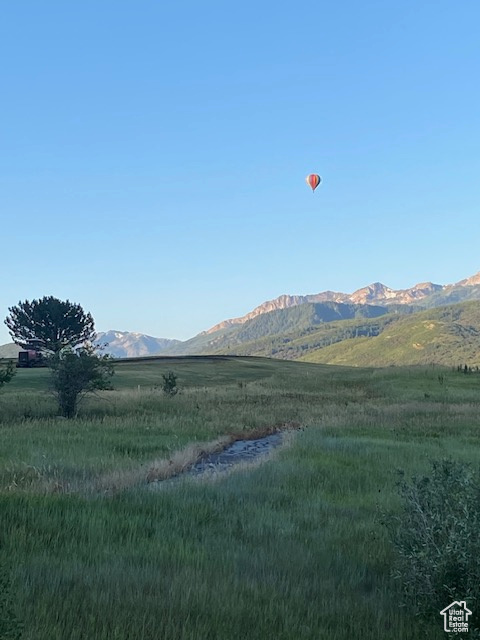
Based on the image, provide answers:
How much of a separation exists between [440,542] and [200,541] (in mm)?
3316

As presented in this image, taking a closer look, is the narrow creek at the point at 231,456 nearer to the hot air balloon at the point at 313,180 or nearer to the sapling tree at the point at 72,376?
the sapling tree at the point at 72,376

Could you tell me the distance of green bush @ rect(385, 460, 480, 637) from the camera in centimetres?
545

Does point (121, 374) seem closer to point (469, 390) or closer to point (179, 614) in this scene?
point (469, 390)

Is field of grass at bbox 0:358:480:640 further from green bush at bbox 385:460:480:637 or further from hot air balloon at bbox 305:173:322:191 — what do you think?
hot air balloon at bbox 305:173:322:191

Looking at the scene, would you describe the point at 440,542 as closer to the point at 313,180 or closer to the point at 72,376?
the point at 72,376

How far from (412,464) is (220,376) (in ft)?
171

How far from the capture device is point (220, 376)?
66.6 m

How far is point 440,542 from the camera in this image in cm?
627

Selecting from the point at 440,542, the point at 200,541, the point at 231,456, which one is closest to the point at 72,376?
the point at 231,456

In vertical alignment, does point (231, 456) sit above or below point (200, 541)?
below

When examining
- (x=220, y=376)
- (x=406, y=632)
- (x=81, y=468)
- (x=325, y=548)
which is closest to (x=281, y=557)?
(x=325, y=548)

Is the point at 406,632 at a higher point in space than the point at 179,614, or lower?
lower

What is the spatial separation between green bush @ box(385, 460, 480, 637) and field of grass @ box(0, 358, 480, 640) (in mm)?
303

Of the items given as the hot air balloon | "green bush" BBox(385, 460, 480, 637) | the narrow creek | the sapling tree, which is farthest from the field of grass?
the hot air balloon
